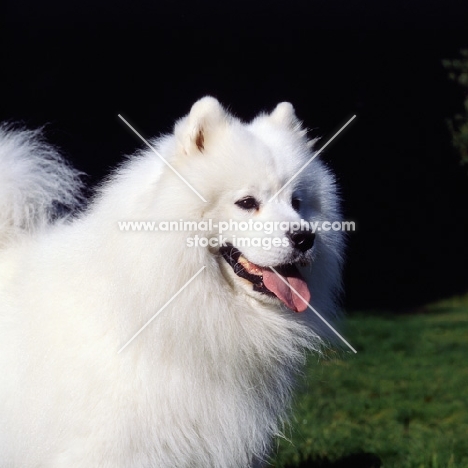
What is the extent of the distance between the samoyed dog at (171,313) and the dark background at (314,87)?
5.79 meters

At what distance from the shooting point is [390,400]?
716cm

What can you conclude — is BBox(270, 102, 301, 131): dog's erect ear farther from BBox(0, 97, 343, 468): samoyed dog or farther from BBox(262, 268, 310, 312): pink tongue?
BBox(262, 268, 310, 312): pink tongue

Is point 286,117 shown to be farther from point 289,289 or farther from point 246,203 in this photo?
point 289,289

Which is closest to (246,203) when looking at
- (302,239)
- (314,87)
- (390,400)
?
(302,239)

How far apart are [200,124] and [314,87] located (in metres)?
11.0

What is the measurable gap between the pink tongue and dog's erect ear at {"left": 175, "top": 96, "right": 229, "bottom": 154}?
0.72m

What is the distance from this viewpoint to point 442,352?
9.91m

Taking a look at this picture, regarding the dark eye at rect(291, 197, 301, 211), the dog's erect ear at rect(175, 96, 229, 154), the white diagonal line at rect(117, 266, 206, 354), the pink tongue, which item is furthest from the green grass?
the dog's erect ear at rect(175, 96, 229, 154)

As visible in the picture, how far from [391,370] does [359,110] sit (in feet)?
25.1

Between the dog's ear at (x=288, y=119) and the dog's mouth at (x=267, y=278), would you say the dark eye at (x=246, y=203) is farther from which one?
the dog's ear at (x=288, y=119)

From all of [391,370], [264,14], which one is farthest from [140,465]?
[264,14]

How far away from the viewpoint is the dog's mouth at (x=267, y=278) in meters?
3.62

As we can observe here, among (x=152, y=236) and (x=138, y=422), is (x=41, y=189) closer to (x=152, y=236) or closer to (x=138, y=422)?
(x=152, y=236)

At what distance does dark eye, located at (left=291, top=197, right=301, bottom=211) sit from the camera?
3.83 metres
